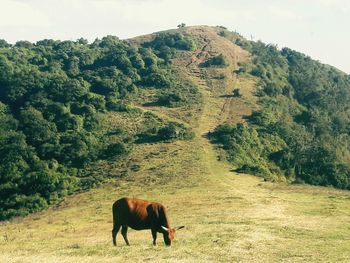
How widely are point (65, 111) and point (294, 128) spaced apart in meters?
48.7

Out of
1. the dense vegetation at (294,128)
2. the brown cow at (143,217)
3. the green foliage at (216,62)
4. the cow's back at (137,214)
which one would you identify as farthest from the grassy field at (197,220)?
the green foliage at (216,62)

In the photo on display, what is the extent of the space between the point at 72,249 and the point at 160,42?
4805 inches

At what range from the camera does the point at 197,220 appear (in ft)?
128

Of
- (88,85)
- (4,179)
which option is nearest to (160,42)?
(88,85)

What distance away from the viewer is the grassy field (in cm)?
2608

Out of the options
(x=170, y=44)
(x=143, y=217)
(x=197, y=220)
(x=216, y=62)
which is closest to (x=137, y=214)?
(x=143, y=217)

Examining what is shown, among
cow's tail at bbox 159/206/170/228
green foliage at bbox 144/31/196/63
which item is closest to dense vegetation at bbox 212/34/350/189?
green foliage at bbox 144/31/196/63

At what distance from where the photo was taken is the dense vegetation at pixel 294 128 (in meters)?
80.4

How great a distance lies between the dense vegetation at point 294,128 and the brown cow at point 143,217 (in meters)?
43.8

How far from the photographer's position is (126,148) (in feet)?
250

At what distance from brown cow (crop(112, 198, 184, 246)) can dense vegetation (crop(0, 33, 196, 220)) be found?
119 feet

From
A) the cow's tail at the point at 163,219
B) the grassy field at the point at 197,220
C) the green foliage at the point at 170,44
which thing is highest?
the green foliage at the point at 170,44

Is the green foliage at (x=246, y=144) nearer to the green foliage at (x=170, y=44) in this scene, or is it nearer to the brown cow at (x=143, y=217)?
the brown cow at (x=143, y=217)

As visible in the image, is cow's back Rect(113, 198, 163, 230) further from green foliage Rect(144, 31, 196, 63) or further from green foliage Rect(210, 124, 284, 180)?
green foliage Rect(144, 31, 196, 63)
